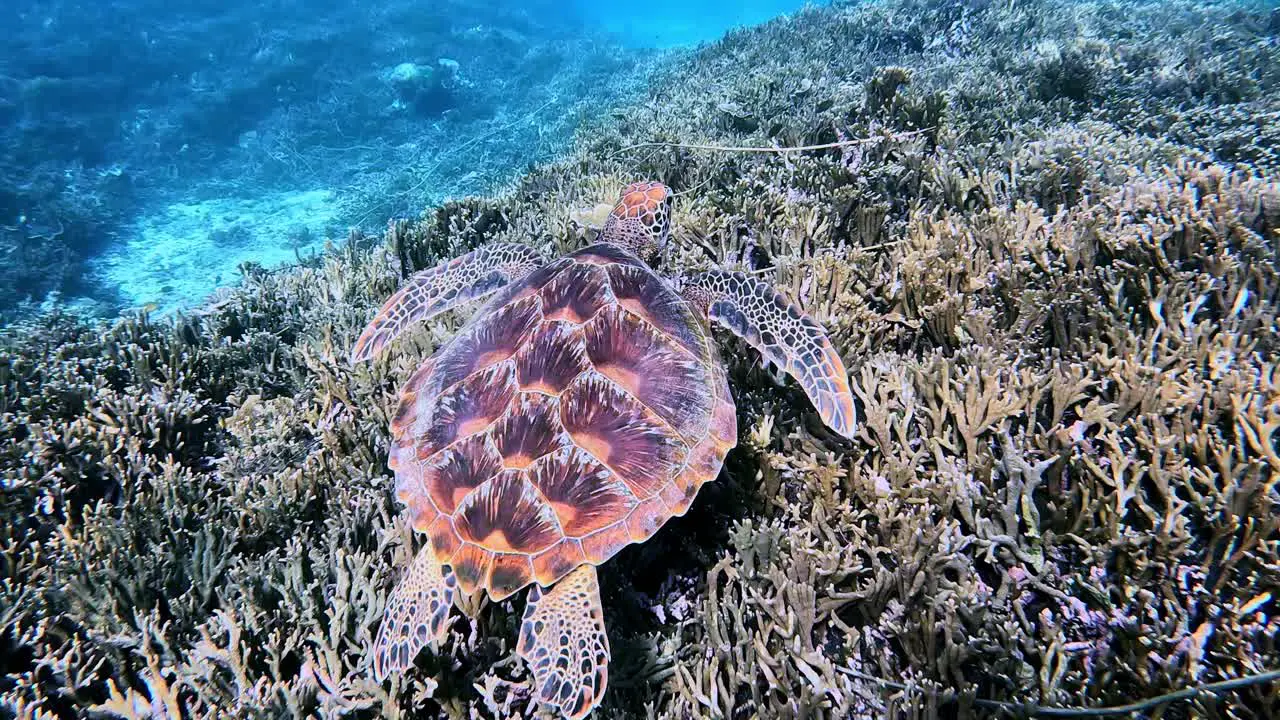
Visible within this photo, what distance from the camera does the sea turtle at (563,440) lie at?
1875mm

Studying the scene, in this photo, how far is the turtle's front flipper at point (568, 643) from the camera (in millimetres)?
1756

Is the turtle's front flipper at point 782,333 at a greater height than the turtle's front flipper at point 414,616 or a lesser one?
greater

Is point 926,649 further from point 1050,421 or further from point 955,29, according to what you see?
point 955,29

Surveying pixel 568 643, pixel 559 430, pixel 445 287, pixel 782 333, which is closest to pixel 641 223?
pixel 782 333

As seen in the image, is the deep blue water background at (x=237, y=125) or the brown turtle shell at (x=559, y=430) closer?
the brown turtle shell at (x=559, y=430)

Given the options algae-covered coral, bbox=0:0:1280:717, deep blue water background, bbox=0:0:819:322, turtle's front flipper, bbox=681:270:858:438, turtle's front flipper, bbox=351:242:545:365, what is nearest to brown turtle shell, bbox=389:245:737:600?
turtle's front flipper, bbox=681:270:858:438

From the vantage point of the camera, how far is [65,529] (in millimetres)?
2502

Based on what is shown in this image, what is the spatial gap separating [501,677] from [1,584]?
7.86ft

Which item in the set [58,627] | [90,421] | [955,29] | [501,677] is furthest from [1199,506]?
[955,29]

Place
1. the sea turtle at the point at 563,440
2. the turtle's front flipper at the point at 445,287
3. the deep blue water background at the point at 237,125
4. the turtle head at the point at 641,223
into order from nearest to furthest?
the sea turtle at the point at 563,440
the turtle's front flipper at the point at 445,287
the turtle head at the point at 641,223
the deep blue water background at the point at 237,125

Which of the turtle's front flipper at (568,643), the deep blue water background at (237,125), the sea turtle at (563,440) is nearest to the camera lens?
the turtle's front flipper at (568,643)

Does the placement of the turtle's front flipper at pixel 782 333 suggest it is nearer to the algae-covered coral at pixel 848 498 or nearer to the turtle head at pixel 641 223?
the algae-covered coral at pixel 848 498

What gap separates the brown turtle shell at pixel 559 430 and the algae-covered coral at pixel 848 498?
0.47 m

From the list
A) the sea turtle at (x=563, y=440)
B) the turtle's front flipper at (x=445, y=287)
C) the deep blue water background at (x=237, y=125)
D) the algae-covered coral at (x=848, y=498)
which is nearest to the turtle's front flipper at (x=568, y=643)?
the sea turtle at (x=563, y=440)
